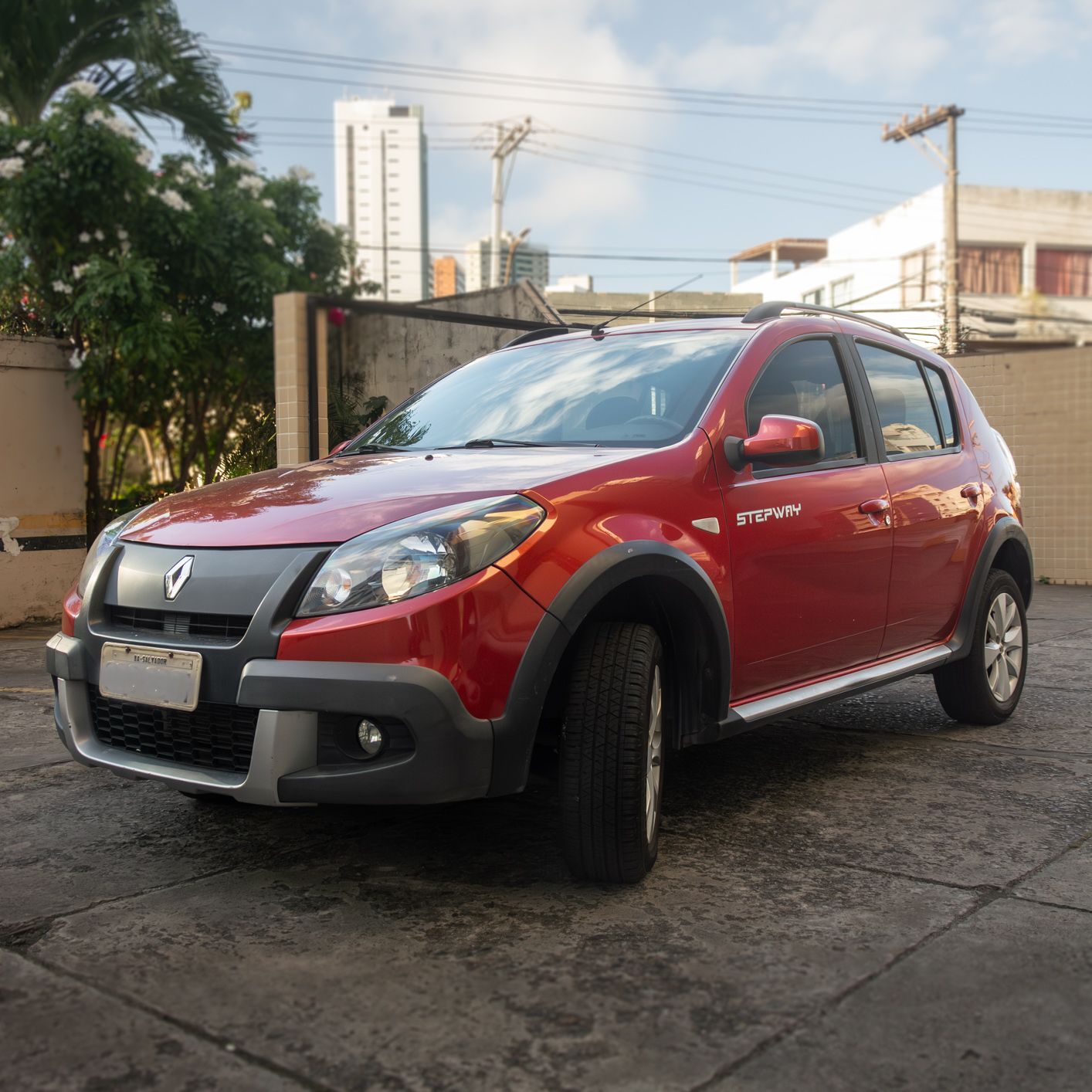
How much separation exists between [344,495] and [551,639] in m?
0.73

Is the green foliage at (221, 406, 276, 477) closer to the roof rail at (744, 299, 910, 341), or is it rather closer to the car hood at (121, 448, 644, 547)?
the roof rail at (744, 299, 910, 341)

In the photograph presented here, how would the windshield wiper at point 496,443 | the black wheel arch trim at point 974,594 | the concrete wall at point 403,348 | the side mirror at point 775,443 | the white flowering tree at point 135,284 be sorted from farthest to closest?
the white flowering tree at point 135,284 → the concrete wall at point 403,348 → the black wheel arch trim at point 974,594 → the windshield wiper at point 496,443 → the side mirror at point 775,443

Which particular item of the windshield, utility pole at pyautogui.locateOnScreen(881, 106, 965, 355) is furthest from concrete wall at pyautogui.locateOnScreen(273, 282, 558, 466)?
utility pole at pyautogui.locateOnScreen(881, 106, 965, 355)

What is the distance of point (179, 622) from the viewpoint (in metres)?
3.17

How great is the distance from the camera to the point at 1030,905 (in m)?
3.09

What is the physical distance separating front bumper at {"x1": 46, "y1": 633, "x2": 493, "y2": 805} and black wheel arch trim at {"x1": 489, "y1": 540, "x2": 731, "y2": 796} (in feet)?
0.18

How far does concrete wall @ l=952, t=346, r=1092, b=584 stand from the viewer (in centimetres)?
1205

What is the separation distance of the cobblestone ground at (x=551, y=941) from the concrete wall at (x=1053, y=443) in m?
8.23

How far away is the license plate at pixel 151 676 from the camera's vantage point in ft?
9.98

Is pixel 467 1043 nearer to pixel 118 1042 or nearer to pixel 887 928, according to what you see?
pixel 118 1042

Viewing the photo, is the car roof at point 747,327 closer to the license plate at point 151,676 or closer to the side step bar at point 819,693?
the side step bar at point 819,693

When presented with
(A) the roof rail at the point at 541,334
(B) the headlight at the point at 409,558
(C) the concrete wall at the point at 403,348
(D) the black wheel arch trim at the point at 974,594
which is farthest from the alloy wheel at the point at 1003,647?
(C) the concrete wall at the point at 403,348

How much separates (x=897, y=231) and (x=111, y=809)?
1453 inches

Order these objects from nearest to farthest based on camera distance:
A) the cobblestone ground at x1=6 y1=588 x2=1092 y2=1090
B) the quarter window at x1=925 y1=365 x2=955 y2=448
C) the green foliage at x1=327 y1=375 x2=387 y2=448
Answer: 1. the cobblestone ground at x1=6 y1=588 x2=1092 y2=1090
2. the quarter window at x1=925 y1=365 x2=955 y2=448
3. the green foliage at x1=327 y1=375 x2=387 y2=448
